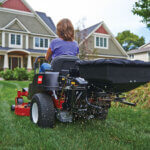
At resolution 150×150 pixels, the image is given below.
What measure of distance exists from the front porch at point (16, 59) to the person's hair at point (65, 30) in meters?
18.0

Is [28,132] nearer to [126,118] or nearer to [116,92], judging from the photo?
[116,92]

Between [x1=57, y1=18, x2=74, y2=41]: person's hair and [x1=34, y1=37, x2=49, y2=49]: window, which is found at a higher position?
[x1=34, y1=37, x2=49, y2=49]: window

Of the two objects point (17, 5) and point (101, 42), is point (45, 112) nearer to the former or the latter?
point (17, 5)

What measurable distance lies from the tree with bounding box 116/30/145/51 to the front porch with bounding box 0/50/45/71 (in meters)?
36.9

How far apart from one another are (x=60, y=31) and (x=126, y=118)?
2305 mm

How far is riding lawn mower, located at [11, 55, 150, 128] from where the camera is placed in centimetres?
266

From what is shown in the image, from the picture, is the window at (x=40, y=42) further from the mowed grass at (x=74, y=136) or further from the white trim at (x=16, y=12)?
the mowed grass at (x=74, y=136)

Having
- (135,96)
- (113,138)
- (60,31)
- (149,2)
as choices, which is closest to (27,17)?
(149,2)

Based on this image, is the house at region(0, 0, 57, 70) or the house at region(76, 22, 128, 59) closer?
the house at region(0, 0, 57, 70)

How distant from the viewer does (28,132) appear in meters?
3.26

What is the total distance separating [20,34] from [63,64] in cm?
1917

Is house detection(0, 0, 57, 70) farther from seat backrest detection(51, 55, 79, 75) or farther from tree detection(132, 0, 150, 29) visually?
seat backrest detection(51, 55, 79, 75)

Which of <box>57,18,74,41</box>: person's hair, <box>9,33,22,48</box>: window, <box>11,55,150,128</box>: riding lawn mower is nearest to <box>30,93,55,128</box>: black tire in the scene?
<box>11,55,150,128</box>: riding lawn mower

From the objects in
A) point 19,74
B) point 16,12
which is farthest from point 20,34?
point 19,74
